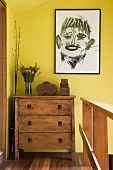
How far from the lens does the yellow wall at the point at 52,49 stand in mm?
4355

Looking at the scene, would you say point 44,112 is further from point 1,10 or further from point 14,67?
point 1,10

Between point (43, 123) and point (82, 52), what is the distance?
129 cm

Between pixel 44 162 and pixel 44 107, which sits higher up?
pixel 44 107

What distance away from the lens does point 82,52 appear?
437cm

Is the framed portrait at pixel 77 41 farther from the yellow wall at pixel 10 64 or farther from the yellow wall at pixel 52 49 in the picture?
the yellow wall at pixel 10 64

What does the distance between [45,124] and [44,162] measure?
0.50m

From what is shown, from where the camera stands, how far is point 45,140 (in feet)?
12.6

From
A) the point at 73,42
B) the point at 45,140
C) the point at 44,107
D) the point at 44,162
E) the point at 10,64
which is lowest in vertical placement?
the point at 44,162

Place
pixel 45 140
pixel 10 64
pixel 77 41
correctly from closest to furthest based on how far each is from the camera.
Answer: pixel 45 140
pixel 10 64
pixel 77 41

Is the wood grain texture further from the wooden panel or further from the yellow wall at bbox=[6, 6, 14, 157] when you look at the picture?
the yellow wall at bbox=[6, 6, 14, 157]

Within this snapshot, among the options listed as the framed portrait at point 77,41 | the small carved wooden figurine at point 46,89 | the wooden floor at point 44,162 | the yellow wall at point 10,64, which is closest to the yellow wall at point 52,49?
the framed portrait at point 77,41

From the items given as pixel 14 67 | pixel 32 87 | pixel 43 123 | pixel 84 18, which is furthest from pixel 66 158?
pixel 84 18

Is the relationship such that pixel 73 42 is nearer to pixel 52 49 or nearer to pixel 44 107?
pixel 52 49

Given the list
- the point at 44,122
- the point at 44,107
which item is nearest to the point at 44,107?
the point at 44,107
